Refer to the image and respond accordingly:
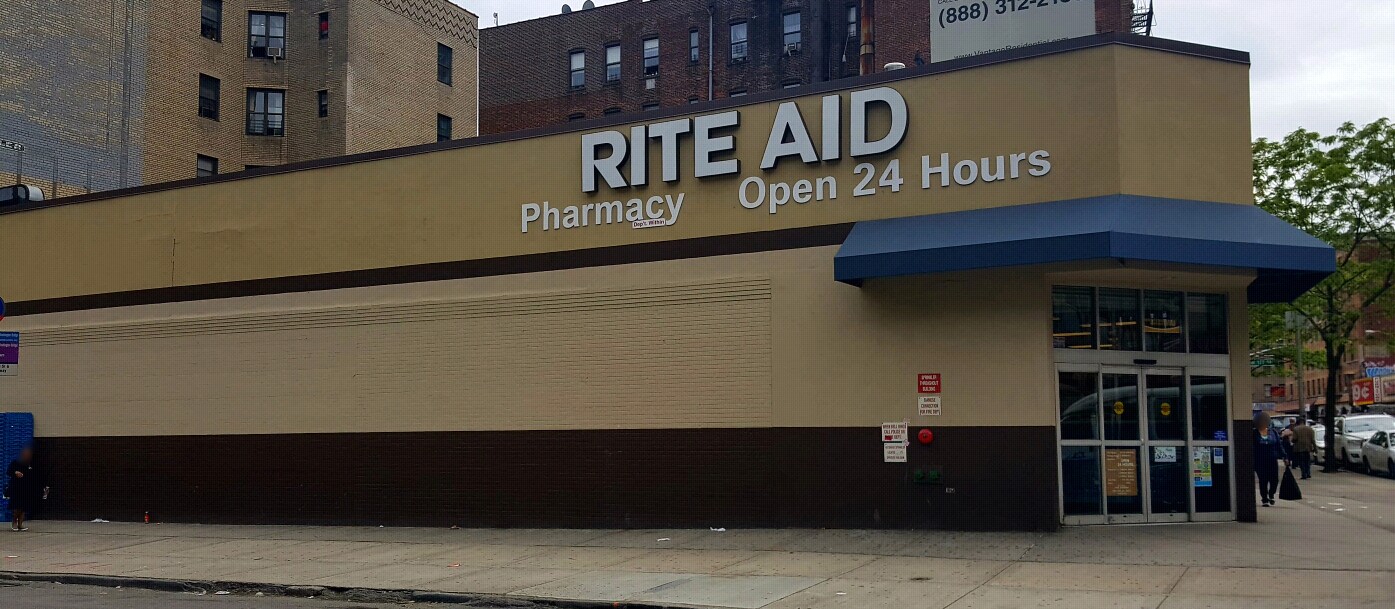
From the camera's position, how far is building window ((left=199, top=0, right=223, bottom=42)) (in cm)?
4097

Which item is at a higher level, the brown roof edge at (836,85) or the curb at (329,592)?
the brown roof edge at (836,85)

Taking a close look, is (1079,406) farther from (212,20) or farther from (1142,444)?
(212,20)

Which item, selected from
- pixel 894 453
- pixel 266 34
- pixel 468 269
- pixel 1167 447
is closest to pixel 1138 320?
pixel 1167 447

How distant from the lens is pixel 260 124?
4353 centimetres

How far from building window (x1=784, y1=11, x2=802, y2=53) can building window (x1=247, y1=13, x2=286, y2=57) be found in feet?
64.1

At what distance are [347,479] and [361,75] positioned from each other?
2668cm

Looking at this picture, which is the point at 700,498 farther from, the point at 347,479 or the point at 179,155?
the point at 179,155

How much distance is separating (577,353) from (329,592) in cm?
587

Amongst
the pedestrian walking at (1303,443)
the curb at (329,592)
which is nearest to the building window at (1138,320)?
the curb at (329,592)

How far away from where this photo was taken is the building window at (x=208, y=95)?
134 ft

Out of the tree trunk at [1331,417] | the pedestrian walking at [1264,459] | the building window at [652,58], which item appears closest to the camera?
the pedestrian walking at [1264,459]

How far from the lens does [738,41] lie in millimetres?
50094

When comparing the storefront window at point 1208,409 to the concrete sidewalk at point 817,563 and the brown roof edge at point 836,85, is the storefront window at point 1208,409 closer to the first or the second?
the concrete sidewalk at point 817,563

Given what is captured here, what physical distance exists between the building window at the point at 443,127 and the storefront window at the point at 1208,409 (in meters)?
35.2
